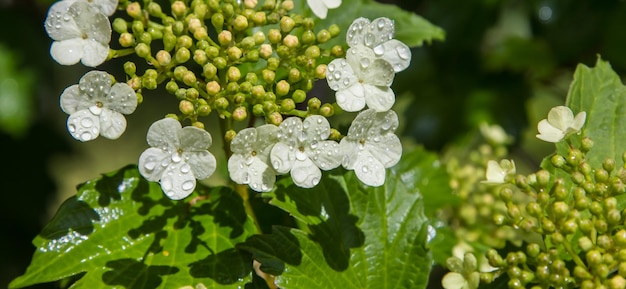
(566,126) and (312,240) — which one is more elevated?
(566,126)

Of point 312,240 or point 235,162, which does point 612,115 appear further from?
point 235,162

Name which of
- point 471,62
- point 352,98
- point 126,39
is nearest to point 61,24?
point 126,39

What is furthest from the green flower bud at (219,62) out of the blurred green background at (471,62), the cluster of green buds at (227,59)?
the blurred green background at (471,62)

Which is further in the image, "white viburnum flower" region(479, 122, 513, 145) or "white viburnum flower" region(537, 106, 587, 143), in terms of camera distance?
"white viburnum flower" region(479, 122, 513, 145)

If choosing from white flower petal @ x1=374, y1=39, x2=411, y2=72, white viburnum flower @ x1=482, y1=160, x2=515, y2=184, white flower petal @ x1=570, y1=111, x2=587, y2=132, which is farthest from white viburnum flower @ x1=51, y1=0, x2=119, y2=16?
white flower petal @ x1=570, y1=111, x2=587, y2=132

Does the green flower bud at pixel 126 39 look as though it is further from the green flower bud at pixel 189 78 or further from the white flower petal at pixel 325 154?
the white flower petal at pixel 325 154

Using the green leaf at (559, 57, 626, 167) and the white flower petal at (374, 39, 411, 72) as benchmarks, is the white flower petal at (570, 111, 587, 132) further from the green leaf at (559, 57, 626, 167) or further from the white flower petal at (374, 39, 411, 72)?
the white flower petal at (374, 39, 411, 72)

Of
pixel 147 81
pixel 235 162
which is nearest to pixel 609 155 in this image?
pixel 235 162
